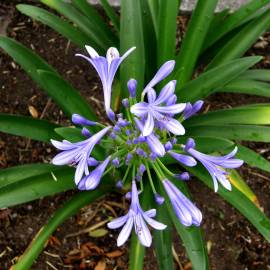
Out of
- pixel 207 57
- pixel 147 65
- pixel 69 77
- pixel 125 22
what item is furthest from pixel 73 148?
pixel 69 77

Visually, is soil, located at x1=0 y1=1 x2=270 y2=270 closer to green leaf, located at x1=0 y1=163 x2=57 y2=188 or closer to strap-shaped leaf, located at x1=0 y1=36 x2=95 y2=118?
green leaf, located at x1=0 y1=163 x2=57 y2=188

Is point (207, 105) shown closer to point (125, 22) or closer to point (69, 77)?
point (69, 77)

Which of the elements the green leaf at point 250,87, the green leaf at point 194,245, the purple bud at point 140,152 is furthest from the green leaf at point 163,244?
the green leaf at point 250,87

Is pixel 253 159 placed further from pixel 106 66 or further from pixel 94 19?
pixel 94 19

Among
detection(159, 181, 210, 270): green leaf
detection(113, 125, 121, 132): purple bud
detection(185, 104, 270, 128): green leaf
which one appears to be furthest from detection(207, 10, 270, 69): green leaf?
detection(113, 125, 121, 132): purple bud

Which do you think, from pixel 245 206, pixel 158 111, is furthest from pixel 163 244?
pixel 158 111

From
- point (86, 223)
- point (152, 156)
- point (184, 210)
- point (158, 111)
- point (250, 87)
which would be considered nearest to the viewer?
point (158, 111)

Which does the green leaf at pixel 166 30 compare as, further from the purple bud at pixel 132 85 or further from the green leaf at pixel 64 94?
the purple bud at pixel 132 85
